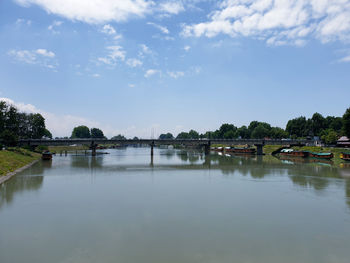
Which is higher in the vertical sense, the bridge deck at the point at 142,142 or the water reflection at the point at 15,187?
the bridge deck at the point at 142,142

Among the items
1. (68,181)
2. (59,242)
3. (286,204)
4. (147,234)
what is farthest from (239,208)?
(68,181)

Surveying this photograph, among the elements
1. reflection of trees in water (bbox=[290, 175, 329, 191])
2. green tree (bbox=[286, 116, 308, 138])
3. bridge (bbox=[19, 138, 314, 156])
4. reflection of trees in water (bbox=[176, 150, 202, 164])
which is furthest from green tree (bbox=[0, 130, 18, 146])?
green tree (bbox=[286, 116, 308, 138])

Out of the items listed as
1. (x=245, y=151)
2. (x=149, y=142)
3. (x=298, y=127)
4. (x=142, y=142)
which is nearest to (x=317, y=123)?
(x=298, y=127)

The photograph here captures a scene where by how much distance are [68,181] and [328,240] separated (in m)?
41.1

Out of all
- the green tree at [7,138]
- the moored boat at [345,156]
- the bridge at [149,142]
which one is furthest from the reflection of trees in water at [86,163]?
the moored boat at [345,156]

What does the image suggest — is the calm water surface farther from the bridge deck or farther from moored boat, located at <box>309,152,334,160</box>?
the bridge deck

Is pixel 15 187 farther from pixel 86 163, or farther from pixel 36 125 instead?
pixel 36 125

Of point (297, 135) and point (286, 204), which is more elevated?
point (297, 135)

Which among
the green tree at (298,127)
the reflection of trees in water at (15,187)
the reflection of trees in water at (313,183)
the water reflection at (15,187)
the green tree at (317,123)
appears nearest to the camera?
the water reflection at (15,187)

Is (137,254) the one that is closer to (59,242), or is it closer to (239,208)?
(59,242)

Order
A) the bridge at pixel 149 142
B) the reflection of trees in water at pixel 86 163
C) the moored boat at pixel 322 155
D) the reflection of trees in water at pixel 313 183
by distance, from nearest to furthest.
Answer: the reflection of trees in water at pixel 313 183
the reflection of trees in water at pixel 86 163
the moored boat at pixel 322 155
the bridge at pixel 149 142

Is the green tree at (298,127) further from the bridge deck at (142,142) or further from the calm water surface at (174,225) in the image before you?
the calm water surface at (174,225)

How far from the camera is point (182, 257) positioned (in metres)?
15.7

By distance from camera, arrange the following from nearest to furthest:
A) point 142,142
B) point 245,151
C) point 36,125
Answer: point 142,142, point 36,125, point 245,151
